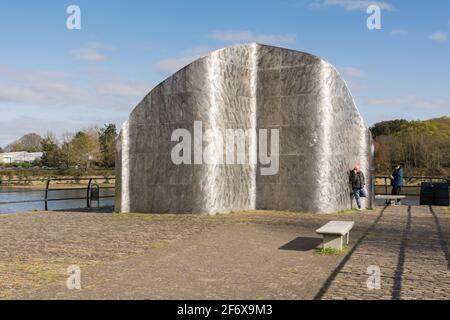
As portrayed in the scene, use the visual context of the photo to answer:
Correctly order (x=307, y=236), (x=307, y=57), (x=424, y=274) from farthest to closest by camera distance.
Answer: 1. (x=307, y=57)
2. (x=307, y=236)
3. (x=424, y=274)

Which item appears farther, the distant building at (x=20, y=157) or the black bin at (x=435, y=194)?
the distant building at (x=20, y=157)

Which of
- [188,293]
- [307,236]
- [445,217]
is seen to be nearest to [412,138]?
[445,217]

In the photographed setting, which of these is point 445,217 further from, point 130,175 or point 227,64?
point 130,175

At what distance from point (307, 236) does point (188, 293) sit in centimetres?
566

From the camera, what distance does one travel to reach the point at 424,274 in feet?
23.5

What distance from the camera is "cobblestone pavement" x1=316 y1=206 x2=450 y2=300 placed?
612 cm

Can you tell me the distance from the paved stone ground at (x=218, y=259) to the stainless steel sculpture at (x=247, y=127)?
7.13 ft

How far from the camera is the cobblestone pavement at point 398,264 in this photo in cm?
612
